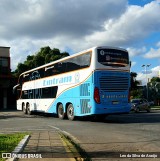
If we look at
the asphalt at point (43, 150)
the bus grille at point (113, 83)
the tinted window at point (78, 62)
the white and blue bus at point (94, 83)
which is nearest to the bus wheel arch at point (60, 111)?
the white and blue bus at point (94, 83)

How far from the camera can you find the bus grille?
2008 cm

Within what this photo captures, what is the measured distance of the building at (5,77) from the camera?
4947 centimetres

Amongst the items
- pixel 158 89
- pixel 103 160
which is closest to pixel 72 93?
pixel 103 160

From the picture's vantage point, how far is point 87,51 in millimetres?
20562

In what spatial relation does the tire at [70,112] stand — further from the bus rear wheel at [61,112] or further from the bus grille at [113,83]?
the bus grille at [113,83]

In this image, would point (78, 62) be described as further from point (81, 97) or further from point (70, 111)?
point (70, 111)

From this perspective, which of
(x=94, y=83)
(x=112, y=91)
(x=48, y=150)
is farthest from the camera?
(x=112, y=91)

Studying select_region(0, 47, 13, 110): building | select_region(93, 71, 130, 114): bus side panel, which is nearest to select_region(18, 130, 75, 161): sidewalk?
select_region(93, 71, 130, 114): bus side panel

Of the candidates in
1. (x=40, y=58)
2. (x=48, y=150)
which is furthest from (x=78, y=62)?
(x=40, y=58)

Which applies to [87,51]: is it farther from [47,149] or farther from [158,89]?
[158,89]

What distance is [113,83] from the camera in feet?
67.1

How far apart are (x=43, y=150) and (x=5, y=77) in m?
40.3

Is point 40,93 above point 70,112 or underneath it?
above

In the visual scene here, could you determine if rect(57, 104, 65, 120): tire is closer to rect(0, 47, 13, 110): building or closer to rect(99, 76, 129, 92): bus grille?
rect(99, 76, 129, 92): bus grille
